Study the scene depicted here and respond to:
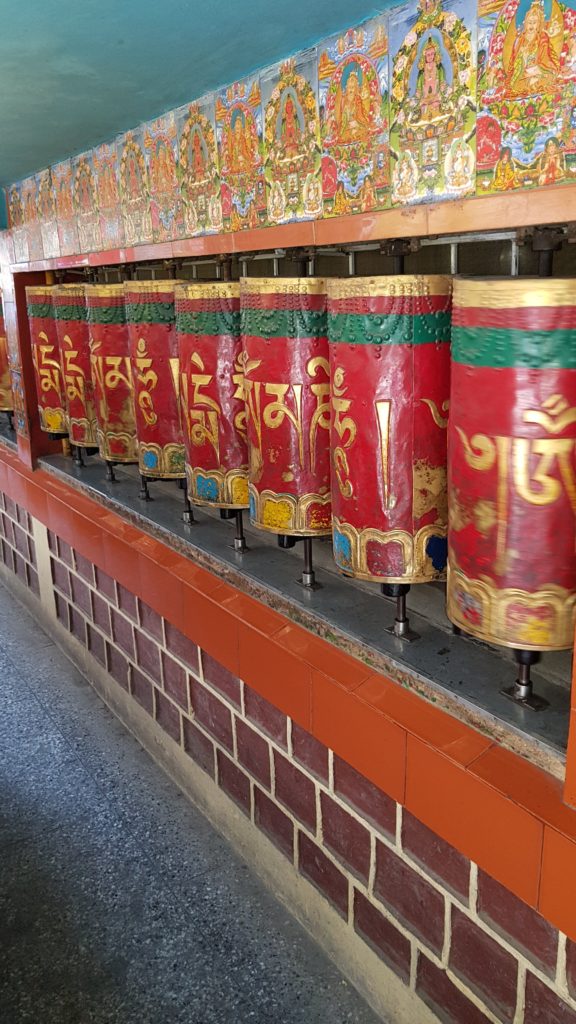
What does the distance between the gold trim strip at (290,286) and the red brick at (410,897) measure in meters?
0.89

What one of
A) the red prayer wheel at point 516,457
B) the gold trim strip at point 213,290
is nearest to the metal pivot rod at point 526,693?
the red prayer wheel at point 516,457

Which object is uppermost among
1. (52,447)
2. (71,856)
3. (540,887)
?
(52,447)

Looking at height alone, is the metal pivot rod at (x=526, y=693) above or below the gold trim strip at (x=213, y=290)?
below

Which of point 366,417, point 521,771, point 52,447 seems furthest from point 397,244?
point 52,447

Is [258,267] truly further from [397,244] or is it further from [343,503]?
[343,503]

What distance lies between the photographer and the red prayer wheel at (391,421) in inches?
40.7

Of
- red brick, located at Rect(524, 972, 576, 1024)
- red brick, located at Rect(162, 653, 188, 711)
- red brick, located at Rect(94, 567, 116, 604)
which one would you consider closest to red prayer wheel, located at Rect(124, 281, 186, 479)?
red brick, located at Rect(162, 653, 188, 711)

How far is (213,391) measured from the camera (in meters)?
1.45

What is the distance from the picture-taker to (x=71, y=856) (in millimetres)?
1802

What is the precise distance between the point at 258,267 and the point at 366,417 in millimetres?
768

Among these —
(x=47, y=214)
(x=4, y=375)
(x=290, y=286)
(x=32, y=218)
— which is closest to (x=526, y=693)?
(x=290, y=286)

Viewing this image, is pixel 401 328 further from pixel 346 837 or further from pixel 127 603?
pixel 127 603

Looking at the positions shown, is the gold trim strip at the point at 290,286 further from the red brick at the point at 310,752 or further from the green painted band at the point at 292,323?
the red brick at the point at 310,752

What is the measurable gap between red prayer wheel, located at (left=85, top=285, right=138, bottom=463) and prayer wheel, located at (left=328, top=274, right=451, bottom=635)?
0.85 m
